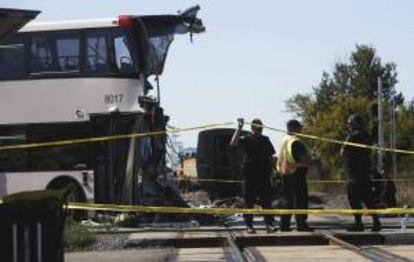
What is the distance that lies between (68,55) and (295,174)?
728 cm

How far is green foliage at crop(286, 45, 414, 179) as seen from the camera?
6544cm

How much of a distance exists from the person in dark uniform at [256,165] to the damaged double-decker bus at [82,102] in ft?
15.7

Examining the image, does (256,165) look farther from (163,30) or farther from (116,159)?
(163,30)

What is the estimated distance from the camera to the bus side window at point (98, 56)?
20.3 m

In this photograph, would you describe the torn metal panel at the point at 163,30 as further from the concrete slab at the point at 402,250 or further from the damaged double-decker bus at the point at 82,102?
the concrete slab at the point at 402,250

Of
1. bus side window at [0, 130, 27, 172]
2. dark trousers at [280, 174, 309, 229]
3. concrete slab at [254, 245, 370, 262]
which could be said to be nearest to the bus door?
bus side window at [0, 130, 27, 172]

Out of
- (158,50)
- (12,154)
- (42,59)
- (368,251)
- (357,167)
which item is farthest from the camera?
(158,50)

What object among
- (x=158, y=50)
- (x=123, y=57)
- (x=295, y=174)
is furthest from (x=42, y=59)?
(x=295, y=174)

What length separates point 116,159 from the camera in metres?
20.0

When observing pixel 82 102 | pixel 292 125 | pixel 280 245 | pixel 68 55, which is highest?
pixel 68 55

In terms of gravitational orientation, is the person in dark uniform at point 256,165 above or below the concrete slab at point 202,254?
above

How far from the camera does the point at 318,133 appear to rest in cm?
7988

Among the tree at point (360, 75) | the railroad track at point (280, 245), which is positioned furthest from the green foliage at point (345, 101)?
the railroad track at point (280, 245)

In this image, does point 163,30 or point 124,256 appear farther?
point 163,30
